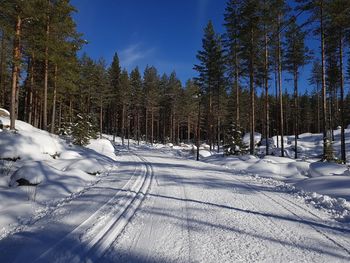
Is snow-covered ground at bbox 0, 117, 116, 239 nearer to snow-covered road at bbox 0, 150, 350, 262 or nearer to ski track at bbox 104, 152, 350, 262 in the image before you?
snow-covered road at bbox 0, 150, 350, 262

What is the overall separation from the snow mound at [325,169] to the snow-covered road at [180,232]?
577cm

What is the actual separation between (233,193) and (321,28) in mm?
14867

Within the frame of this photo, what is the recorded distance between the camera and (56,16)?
72.6 ft

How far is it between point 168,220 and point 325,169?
10.1 meters

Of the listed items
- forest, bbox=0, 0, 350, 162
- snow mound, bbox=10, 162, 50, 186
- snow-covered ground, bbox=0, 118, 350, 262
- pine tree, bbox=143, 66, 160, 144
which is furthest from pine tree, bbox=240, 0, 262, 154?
pine tree, bbox=143, 66, 160, 144

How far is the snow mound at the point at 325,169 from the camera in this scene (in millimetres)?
12297

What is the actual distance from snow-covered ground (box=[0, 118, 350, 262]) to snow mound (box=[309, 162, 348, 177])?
3.19 m

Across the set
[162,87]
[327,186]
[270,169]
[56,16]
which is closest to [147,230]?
[327,186]

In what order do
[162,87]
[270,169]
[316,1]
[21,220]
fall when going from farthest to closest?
[162,87] → [316,1] → [270,169] → [21,220]

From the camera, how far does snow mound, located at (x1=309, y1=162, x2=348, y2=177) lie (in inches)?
484

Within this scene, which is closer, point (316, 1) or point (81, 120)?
point (316, 1)

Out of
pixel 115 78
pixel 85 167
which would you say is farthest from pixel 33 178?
pixel 115 78

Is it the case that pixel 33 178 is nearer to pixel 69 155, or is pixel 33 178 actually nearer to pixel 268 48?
pixel 69 155

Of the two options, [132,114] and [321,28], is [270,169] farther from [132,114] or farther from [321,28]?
[132,114]
